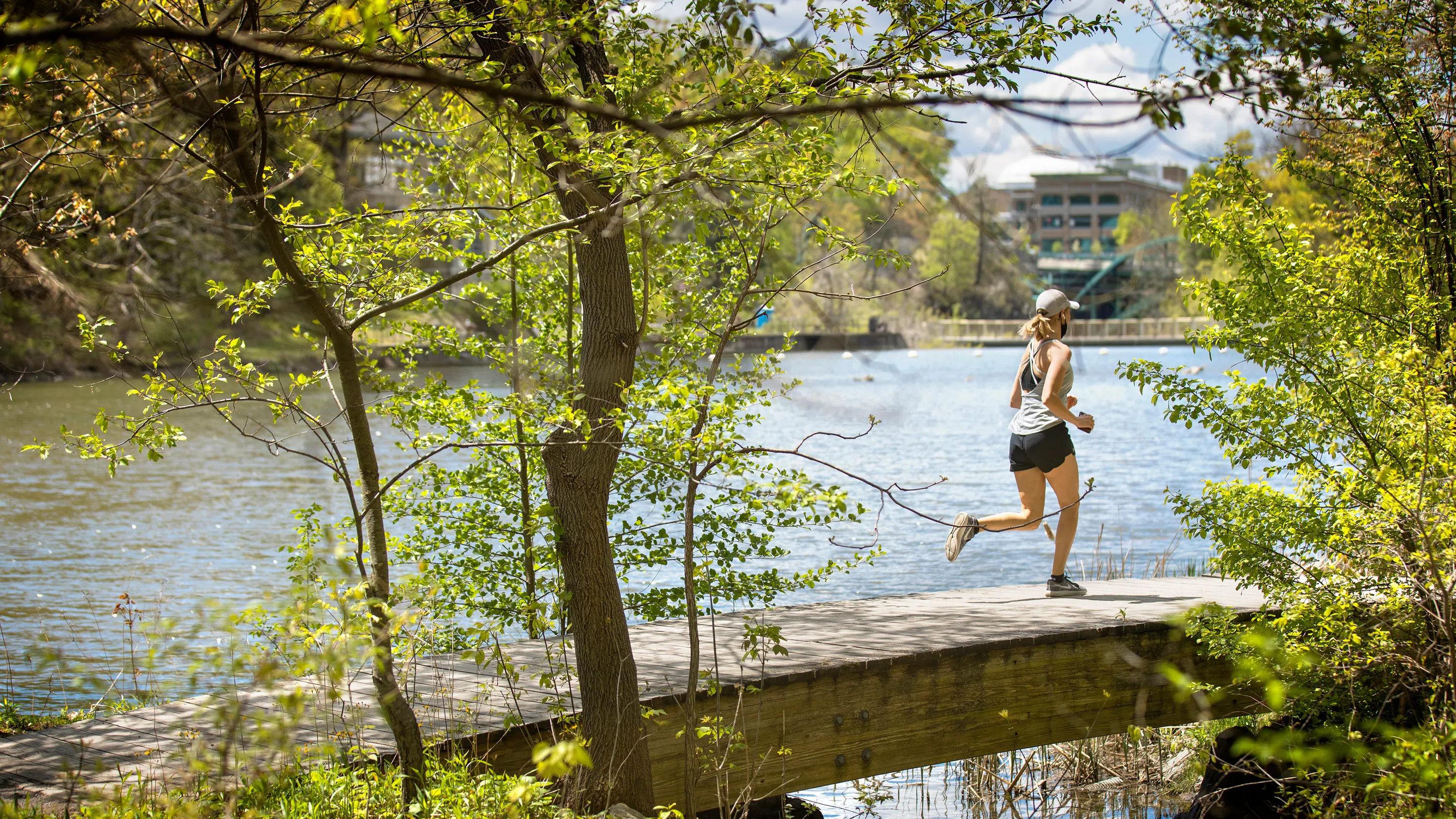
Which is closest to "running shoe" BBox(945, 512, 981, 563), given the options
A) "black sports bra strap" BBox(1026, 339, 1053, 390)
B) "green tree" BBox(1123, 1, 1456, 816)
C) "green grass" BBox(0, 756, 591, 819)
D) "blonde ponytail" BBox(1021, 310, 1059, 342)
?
"black sports bra strap" BBox(1026, 339, 1053, 390)

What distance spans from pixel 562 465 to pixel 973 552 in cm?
891

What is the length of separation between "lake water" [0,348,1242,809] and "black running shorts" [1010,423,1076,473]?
0.45 metres

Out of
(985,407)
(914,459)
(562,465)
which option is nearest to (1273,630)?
(562,465)

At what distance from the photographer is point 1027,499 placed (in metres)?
6.78

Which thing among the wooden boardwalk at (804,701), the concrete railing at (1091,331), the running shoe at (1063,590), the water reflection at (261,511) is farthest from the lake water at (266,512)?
the concrete railing at (1091,331)

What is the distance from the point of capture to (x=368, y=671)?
5.93 m

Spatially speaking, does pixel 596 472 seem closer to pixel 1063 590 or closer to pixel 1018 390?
pixel 1018 390

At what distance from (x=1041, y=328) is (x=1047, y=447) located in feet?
2.24

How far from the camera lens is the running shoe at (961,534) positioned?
692cm

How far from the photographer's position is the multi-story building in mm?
3535

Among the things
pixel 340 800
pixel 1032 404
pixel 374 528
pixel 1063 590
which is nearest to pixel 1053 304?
pixel 1032 404

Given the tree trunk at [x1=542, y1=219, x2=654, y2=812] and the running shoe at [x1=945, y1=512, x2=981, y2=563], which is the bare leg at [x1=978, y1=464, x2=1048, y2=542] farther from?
the tree trunk at [x1=542, y1=219, x2=654, y2=812]

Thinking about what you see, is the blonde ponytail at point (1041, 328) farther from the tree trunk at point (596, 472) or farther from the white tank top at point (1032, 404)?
the tree trunk at point (596, 472)

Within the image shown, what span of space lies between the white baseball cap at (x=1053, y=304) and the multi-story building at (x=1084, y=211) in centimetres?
18
